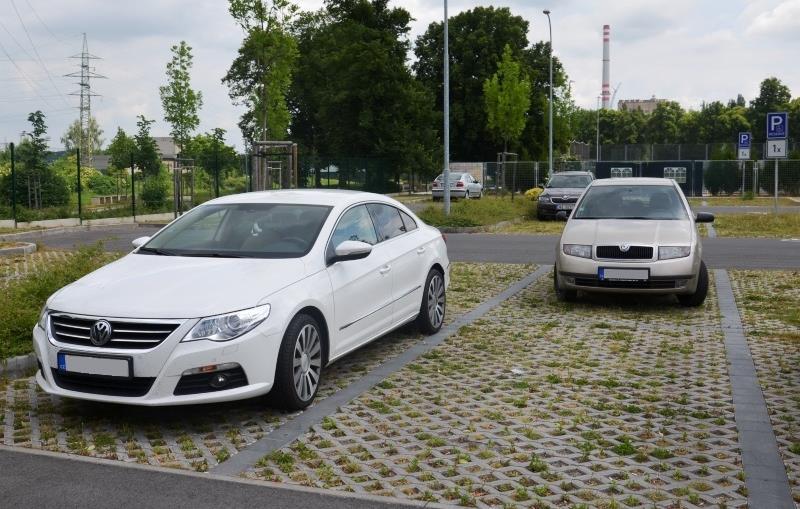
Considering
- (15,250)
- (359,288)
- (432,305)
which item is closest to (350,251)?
(359,288)

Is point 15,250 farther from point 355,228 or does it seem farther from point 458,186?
point 458,186

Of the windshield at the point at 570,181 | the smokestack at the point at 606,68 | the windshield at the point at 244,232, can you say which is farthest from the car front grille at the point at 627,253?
the smokestack at the point at 606,68

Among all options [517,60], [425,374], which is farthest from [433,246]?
[517,60]

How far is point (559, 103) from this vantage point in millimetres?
62469

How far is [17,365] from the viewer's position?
711 centimetres

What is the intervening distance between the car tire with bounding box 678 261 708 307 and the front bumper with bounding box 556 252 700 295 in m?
0.16

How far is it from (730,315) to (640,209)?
1.95m

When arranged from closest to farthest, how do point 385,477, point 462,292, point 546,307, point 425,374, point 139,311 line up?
point 385,477
point 139,311
point 425,374
point 546,307
point 462,292

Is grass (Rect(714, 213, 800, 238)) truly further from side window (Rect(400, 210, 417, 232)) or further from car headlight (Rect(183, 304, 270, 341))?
car headlight (Rect(183, 304, 270, 341))

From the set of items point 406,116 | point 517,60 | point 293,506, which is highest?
point 517,60

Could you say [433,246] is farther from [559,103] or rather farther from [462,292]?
[559,103]

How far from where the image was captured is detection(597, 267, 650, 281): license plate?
9.91 meters

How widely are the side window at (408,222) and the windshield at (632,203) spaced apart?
11.2 feet

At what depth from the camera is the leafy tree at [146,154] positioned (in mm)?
30641
